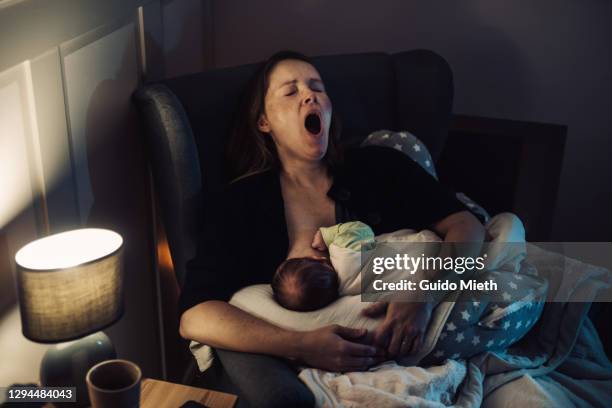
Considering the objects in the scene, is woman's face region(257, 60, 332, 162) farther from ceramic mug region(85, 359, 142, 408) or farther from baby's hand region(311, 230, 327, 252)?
ceramic mug region(85, 359, 142, 408)

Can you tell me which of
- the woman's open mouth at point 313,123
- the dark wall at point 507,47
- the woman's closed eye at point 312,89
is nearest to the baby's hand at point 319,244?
the woman's open mouth at point 313,123

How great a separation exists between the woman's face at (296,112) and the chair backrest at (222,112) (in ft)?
0.47

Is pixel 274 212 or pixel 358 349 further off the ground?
pixel 274 212

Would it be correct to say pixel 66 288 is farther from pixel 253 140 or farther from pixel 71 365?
pixel 253 140

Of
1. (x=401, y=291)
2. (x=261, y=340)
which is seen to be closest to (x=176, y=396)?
(x=261, y=340)

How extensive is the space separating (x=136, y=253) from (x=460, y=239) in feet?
2.94

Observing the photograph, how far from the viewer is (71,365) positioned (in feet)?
3.56

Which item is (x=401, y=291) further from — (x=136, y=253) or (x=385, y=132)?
(x=136, y=253)

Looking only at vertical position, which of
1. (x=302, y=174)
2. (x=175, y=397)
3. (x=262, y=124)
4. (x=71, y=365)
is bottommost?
(x=175, y=397)

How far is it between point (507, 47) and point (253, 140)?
112 centimetres

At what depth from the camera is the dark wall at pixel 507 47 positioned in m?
2.20

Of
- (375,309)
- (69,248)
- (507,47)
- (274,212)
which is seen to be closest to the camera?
(69,248)

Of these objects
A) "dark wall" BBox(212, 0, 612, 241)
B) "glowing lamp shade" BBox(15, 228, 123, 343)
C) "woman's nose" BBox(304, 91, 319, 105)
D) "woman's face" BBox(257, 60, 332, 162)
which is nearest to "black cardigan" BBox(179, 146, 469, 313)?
"woman's face" BBox(257, 60, 332, 162)

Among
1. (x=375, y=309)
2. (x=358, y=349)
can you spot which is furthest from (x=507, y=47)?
(x=358, y=349)
